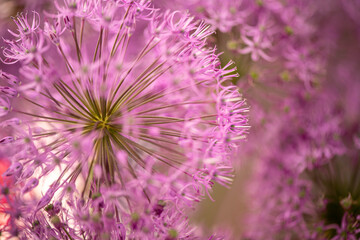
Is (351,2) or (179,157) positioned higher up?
(351,2)

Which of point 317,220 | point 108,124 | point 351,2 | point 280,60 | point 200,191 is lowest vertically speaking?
point 317,220

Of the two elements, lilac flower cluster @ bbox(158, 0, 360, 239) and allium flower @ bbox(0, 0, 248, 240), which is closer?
allium flower @ bbox(0, 0, 248, 240)

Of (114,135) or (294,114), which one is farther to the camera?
(294,114)

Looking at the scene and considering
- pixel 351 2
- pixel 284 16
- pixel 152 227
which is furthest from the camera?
pixel 351 2

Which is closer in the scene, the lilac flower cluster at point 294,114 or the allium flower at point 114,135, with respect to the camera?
the allium flower at point 114,135

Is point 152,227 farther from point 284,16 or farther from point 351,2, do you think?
point 351,2

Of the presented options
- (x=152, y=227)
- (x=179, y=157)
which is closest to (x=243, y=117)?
(x=179, y=157)

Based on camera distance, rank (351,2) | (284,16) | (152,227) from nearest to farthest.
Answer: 1. (152,227)
2. (284,16)
3. (351,2)

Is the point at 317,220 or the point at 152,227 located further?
the point at 317,220
